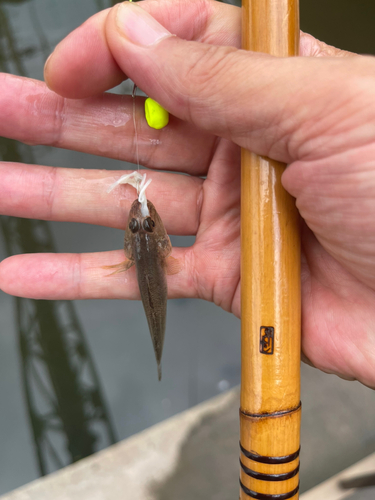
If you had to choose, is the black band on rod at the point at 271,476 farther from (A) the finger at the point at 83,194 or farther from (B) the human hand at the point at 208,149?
(A) the finger at the point at 83,194

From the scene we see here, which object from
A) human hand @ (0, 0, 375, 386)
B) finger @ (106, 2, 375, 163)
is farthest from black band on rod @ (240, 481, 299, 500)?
finger @ (106, 2, 375, 163)

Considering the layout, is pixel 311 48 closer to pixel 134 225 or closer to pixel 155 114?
pixel 155 114

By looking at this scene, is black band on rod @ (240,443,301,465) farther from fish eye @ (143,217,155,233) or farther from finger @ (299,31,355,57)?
finger @ (299,31,355,57)

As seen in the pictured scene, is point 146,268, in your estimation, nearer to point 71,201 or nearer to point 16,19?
point 71,201

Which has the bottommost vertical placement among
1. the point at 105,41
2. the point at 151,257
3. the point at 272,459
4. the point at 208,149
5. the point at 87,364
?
the point at 87,364

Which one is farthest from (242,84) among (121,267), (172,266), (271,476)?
(271,476)

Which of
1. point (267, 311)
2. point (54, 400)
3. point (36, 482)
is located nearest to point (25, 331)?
point (54, 400)
